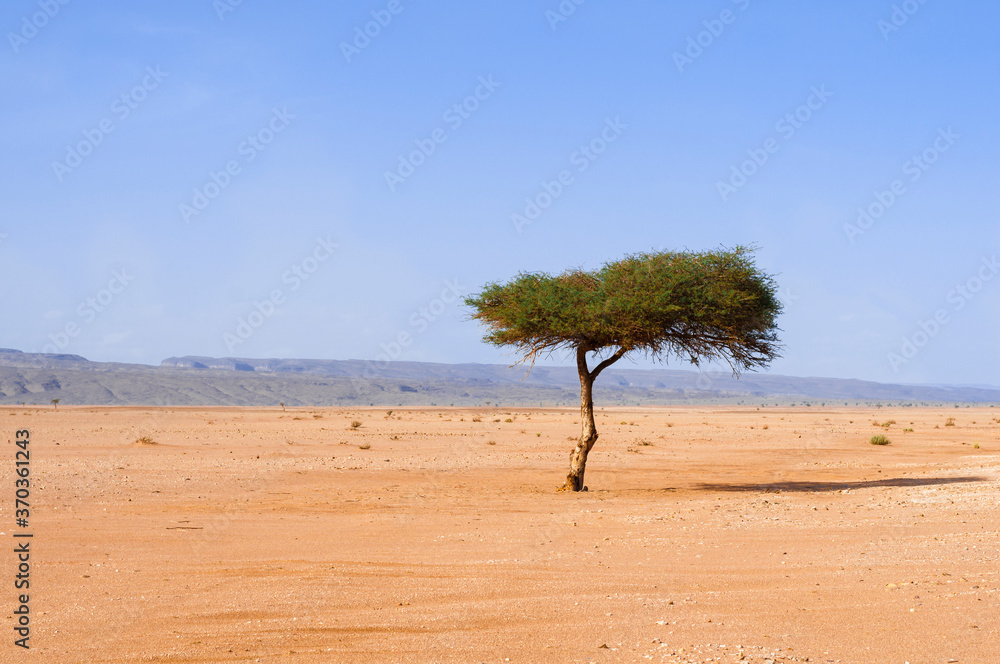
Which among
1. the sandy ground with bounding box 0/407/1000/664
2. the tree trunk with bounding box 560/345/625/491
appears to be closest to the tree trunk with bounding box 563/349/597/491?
the tree trunk with bounding box 560/345/625/491

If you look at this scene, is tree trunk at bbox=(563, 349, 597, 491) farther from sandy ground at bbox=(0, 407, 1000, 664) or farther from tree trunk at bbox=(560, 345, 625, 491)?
sandy ground at bbox=(0, 407, 1000, 664)

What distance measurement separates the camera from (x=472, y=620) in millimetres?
8375

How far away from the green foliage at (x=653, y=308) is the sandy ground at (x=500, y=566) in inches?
145

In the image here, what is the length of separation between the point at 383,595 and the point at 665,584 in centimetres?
317

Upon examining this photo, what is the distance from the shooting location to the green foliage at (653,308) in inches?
794

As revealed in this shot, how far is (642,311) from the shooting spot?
20031mm

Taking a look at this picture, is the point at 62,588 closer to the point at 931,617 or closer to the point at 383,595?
the point at 383,595

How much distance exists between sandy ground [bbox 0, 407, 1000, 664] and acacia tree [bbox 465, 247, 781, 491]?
3.49m

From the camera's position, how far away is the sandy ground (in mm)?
7602

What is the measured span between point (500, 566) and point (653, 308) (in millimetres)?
10011

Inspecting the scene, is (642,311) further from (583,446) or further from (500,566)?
(500,566)

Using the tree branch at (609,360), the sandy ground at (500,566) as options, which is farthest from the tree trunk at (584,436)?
the sandy ground at (500,566)

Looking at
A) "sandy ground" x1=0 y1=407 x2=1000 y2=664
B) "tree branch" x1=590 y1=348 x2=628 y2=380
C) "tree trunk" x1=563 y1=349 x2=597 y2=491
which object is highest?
"tree branch" x1=590 y1=348 x2=628 y2=380

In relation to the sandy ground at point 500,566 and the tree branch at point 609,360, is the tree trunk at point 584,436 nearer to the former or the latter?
the tree branch at point 609,360
